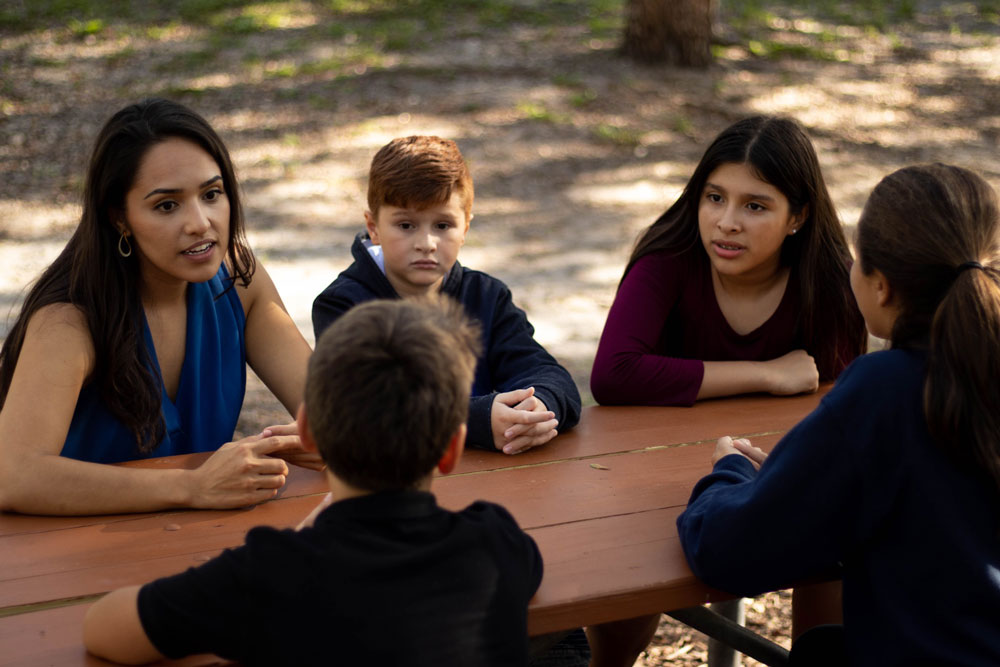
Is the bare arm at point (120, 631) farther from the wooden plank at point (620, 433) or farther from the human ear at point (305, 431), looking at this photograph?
the wooden plank at point (620, 433)

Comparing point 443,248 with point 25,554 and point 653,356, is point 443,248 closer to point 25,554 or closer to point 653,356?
point 653,356

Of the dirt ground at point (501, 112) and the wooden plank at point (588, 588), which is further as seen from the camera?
the dirt ground at point (501, 112)

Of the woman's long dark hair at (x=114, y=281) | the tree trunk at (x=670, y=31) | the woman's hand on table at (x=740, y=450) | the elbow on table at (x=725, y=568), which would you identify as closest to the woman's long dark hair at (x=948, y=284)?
the elbow on table at (x=725, y=568)

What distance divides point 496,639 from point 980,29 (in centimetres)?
1188

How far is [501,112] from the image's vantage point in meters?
8.71

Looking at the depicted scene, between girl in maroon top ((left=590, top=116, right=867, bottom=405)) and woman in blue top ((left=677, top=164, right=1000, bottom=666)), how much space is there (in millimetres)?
927

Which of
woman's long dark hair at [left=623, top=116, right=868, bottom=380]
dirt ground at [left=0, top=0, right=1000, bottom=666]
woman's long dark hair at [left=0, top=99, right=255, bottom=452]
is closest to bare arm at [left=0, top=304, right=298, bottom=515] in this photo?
woman's long dark hair at [left=0, top=99, right=255, bottom=452]

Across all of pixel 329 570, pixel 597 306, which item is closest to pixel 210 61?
pixel 597 306

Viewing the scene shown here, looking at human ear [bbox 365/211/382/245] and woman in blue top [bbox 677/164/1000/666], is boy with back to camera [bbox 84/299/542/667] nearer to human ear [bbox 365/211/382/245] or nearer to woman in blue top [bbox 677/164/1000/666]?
woman in blue top [bbox 677/164/1000/666]

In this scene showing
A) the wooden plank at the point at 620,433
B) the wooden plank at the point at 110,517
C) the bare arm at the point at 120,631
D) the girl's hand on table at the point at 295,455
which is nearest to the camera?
the bare arm at the point at 120,631

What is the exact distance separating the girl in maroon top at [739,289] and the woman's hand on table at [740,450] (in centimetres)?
45

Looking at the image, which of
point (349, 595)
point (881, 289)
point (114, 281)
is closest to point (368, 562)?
point (349, 595)

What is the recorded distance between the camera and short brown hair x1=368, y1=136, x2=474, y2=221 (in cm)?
271

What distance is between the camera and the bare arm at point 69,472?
206 centimetres
